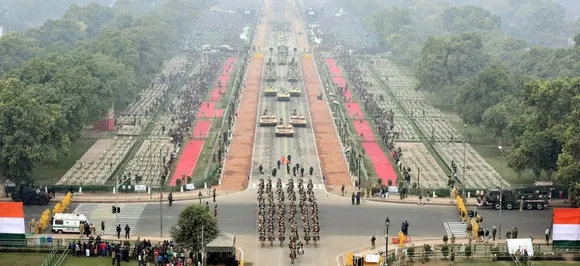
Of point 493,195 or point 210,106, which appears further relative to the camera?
point 210,106

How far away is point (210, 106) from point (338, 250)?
75.2 meters

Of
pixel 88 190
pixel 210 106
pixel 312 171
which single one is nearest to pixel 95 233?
pixel 88 190

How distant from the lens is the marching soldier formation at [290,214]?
292 feet

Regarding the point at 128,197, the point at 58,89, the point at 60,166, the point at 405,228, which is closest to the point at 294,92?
the point at 58,89

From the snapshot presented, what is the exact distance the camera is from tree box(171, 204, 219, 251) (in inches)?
3280

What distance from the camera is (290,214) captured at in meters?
96.8

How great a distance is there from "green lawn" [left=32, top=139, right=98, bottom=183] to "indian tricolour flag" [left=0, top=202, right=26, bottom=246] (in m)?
24.8

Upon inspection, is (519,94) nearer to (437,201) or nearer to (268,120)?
(268,120)

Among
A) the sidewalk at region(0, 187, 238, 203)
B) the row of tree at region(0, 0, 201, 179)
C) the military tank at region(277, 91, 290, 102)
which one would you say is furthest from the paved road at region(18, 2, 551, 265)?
the military tank at region(277, 91, 290, 102)

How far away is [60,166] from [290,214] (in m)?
33.0

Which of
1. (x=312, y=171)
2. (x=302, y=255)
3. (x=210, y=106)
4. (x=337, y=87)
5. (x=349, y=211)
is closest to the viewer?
(x=302, y=255)

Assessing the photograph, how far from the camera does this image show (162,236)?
91.5 metres

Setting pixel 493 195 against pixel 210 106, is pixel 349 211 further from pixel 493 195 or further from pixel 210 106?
pixel 210 106

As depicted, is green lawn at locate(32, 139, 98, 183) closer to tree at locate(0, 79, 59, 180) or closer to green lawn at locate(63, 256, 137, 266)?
tree at locate(0, 79, 59, 180)
